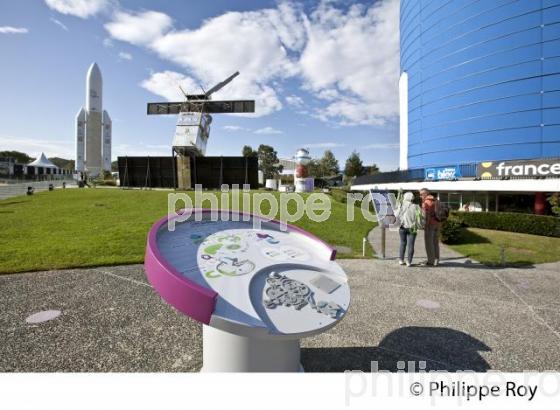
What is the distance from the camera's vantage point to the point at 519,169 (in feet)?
59.6

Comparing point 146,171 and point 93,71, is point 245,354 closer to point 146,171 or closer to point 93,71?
point 146,171

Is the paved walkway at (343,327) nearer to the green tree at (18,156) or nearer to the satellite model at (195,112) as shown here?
the satellite model at (195,112)

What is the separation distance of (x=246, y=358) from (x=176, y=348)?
64.0 inches

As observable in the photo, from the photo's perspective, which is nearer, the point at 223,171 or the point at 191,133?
the point at 223,171

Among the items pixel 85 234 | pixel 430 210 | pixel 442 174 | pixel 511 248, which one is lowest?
pixel 511 248

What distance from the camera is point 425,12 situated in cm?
3841

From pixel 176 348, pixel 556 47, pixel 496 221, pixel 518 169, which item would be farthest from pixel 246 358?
pixel 556 47

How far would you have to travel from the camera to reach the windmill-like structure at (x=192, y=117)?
122ft

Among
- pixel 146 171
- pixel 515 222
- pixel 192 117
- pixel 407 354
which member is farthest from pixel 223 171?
pixel 407 354

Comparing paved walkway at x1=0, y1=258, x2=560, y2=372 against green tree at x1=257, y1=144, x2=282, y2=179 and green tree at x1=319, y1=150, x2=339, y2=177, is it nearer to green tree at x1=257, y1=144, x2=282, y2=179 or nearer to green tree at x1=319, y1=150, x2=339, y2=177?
green tree at x1=319, y1=150, x2=339, y2=177

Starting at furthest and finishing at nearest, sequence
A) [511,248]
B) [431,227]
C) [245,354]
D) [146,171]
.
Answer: [146,171]
[511,248]
[431,227]
[245,354]

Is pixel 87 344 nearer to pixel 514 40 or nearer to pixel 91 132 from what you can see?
pixel 514 40

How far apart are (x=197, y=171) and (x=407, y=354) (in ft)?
119

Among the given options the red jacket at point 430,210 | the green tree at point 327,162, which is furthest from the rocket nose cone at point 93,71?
the red jacket at point 430,210
